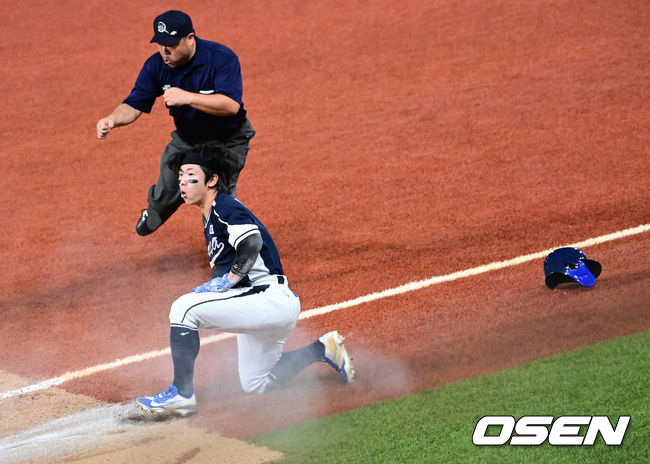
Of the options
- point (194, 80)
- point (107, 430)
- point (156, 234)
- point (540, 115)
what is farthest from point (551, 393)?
point (540, 115)

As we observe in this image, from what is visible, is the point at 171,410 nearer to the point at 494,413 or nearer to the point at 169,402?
the point at 169,402

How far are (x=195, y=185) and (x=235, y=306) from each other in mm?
684

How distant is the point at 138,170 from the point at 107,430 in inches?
221

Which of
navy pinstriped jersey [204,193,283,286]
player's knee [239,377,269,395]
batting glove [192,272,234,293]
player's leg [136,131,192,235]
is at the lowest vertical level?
player's knee [239,377,269,395]

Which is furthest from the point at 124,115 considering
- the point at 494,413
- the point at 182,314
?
the point at 494,413

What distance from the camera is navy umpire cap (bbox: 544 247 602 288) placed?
6129 millimetres

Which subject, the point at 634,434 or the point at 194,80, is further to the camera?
the point at 194,80

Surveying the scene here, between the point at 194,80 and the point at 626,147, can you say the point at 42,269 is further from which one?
the point at 626,147

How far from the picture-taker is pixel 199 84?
20.1ft

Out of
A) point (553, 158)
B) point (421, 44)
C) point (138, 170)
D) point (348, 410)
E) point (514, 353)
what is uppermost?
point (421, 44)

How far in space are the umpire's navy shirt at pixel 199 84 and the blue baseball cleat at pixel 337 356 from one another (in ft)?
6.03

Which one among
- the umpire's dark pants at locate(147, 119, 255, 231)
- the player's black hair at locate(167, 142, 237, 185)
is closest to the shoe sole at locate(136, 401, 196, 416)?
the player's black hair at locate(167, 142, 237, 185)

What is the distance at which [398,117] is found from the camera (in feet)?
35.4

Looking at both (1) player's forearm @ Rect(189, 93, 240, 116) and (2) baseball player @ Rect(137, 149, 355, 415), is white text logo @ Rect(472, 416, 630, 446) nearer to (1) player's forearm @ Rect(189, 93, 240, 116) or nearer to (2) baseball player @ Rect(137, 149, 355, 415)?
(2) baseball player @ Rect(137, 149, 355, 415)
